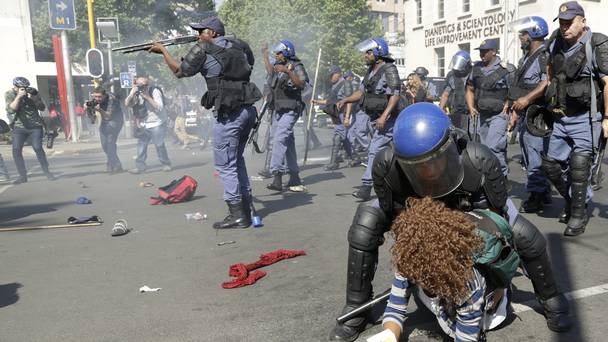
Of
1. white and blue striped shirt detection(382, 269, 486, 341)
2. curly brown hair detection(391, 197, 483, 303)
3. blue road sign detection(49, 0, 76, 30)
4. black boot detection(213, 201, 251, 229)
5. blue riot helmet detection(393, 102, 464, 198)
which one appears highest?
blue road sign detection(49, 0, 76, 30)

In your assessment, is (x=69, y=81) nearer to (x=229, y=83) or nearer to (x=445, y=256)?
(x=229, y=83)

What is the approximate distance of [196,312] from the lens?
10.5ft

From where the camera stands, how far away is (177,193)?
662 cm

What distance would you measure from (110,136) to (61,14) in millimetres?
6570

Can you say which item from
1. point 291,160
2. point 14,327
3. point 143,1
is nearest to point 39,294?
point 14,327

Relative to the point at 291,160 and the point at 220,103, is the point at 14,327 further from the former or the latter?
the point at 291,160

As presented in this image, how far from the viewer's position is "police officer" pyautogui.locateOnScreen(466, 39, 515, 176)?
5602 millimetres

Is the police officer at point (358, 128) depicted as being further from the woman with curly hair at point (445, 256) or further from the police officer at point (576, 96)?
the woman with curly hair at point (445, 256)

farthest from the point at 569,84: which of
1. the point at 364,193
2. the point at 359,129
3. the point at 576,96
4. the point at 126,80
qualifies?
the point at 126,80

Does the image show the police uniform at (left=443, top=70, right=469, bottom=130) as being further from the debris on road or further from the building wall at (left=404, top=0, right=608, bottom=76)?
the building wall at (left=404, top=0, right=608, bottom=76)

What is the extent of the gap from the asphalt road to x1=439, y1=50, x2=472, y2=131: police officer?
75.4 inches

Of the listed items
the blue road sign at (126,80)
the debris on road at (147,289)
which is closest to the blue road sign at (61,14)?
the blue road sign at (126,80)

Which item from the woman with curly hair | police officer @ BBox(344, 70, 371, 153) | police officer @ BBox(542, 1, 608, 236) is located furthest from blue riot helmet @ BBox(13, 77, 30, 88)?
the woman with curly hair

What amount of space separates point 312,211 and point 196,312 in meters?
2.79
